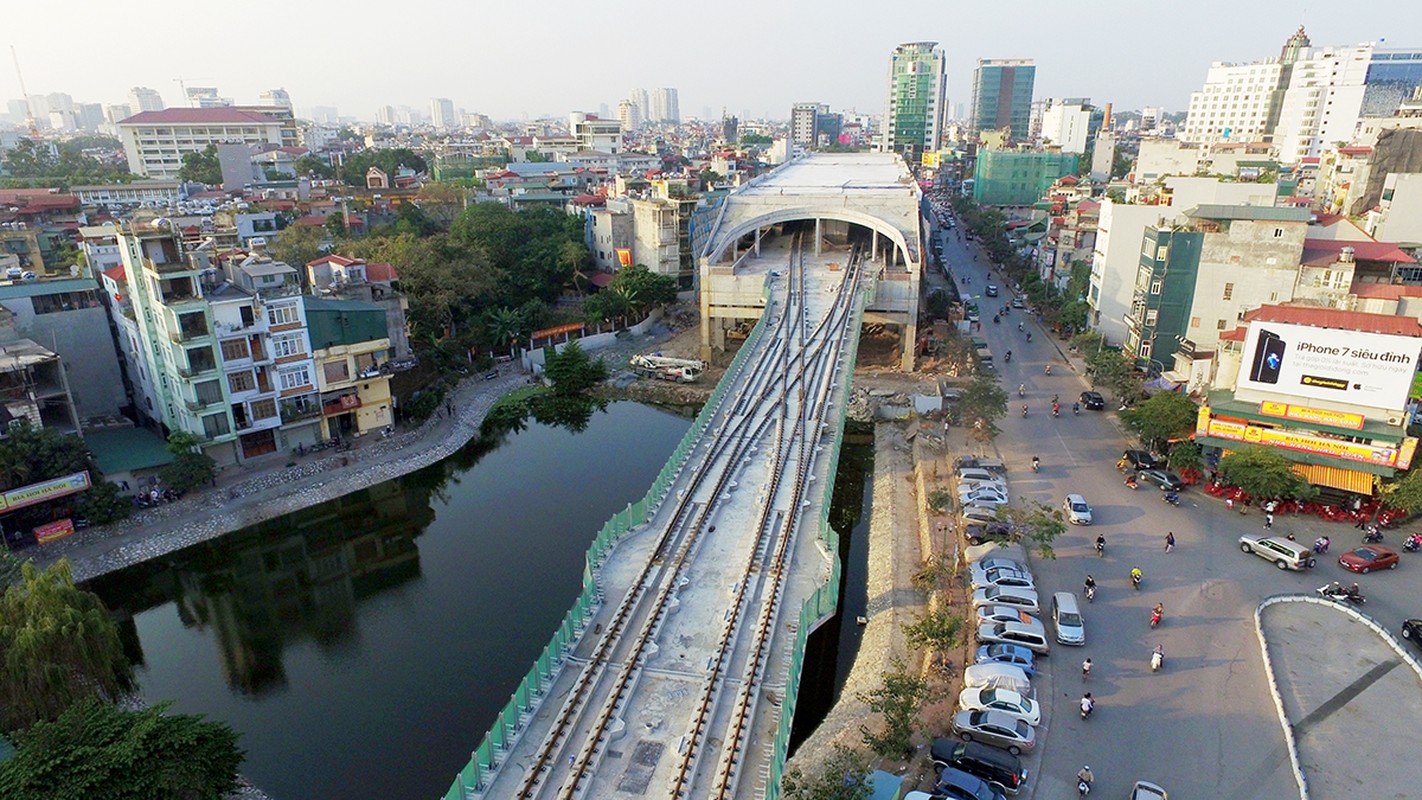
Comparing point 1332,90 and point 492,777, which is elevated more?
point 1332,90

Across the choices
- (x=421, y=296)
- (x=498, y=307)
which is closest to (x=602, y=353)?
(x=498, y=307)

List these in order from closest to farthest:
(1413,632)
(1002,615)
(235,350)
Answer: (1413,632) → (1002,615) → (235,350)

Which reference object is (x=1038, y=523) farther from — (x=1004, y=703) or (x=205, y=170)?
(x=205, y=170)

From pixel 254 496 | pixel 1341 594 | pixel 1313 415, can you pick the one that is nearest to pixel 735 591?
pixel 1341 594

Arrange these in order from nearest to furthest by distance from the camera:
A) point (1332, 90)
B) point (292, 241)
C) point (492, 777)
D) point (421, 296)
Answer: point (492, 777) → point (421, 296) → point (292, 241) → point (1332, 90)

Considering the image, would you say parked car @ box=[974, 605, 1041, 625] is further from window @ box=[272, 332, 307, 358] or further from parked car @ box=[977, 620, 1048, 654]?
window @ box=[272, 332, 307, 358]

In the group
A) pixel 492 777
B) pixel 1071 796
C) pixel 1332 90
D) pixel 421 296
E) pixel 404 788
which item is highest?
pixel 1332 90

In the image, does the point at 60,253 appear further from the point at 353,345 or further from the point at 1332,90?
the point at 1332,90
